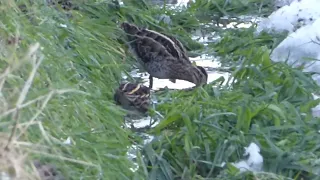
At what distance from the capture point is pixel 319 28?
8750 mm

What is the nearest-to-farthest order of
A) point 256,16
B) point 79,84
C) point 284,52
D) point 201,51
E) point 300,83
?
point 79,84
point 300,83
point 284,52
point 201,51
point 256,16

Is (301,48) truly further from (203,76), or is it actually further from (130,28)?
(130,28)

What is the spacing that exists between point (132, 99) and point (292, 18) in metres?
3.05

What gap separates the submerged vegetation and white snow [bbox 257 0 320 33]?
0.89 metres

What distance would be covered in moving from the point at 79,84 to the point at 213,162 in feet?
3.49

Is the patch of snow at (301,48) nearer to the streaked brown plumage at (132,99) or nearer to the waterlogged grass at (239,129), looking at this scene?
the waterlogged grass at (239,129)

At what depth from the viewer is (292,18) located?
31.9 feet

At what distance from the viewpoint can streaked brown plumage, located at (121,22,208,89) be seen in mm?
8445

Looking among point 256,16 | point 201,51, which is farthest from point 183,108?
point 256,16

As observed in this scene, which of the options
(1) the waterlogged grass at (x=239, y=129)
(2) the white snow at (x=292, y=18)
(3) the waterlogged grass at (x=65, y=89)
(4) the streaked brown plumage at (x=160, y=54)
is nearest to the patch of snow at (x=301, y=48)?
(1) the waterlogged grass at (x=239, y=129)

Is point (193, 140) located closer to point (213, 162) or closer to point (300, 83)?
point (213, 162)

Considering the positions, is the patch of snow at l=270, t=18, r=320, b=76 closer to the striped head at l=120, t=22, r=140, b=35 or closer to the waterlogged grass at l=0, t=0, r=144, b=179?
the striped head at l=120, t=22, r=140, b=35

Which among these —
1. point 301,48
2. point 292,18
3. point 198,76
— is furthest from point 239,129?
point 292,18

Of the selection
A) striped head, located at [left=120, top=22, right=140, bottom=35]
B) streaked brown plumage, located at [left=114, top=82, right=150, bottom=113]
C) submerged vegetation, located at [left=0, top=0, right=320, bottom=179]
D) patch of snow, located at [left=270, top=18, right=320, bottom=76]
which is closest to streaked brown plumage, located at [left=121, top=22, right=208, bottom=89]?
striped head, located at [left=120, top=22, right=140, bottom=35]
